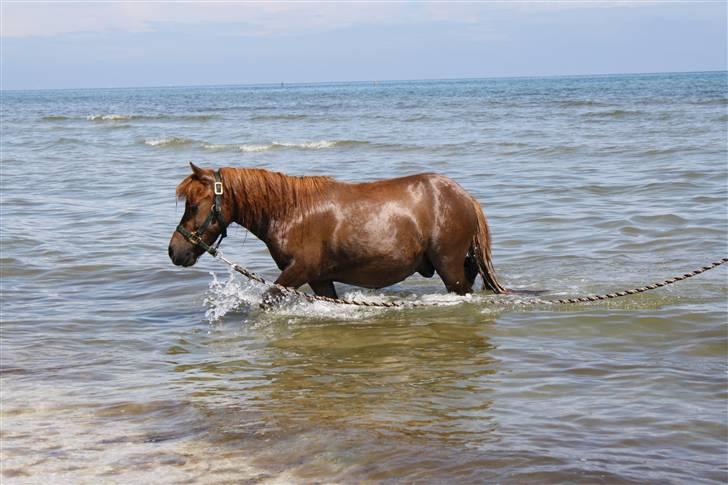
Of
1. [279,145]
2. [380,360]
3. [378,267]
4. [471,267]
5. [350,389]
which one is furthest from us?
[279,145]

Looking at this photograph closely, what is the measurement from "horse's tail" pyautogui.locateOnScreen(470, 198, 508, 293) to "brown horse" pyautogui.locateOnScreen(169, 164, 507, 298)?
2.7 inches

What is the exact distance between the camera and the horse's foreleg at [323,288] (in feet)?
27.9

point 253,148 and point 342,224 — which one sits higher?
point 342,224

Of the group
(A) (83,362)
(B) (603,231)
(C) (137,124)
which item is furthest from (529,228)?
(C) (137,124)

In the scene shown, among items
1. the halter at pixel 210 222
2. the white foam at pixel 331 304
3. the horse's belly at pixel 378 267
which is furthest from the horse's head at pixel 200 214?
the horse's belly at pixel 378 267

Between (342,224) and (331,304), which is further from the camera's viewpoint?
(331,304)

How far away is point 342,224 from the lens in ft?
26.9

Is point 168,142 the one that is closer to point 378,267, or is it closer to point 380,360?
point 378,267

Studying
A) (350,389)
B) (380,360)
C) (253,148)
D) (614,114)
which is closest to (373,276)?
(380,360)

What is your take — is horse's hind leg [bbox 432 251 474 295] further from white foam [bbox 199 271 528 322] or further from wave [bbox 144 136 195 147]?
wave [bbox 144 136 195 147]

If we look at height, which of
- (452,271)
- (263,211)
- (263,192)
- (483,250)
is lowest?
(452,271)

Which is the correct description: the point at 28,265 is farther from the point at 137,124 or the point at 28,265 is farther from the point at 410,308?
the point at 137,124

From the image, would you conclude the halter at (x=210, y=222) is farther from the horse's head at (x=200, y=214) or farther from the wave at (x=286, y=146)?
the wave at (x=286, y=146)

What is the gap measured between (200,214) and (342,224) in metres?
1.23
